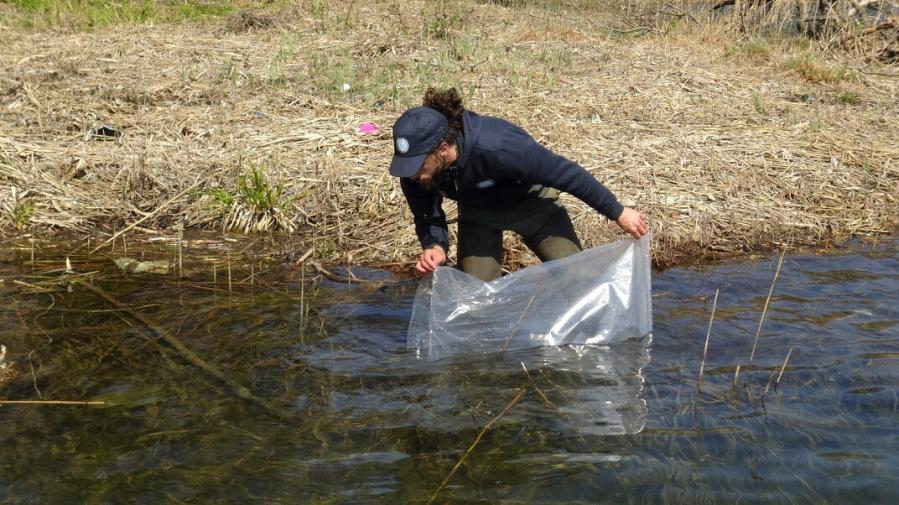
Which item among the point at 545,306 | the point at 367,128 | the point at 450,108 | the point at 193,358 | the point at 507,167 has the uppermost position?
the point at 450,108

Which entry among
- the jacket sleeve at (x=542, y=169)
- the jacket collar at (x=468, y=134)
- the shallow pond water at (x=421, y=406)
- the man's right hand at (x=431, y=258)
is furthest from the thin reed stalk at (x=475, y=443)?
the jacket collar at (x=468, y=134)

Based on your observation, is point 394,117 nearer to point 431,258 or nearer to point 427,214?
point 427,214

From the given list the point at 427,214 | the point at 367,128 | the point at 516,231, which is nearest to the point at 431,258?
the point at 427,214

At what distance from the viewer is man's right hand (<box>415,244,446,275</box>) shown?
4.02 metres

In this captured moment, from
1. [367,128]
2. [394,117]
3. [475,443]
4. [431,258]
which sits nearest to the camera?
[475,443]

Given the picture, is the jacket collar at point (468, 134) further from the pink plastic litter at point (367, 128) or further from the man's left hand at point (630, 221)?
the pink plastic litter at point (367, 128)

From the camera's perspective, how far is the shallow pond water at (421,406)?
10.5ft

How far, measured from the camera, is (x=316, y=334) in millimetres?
4727

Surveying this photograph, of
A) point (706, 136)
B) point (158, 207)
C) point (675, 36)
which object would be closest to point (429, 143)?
point (158, 207)

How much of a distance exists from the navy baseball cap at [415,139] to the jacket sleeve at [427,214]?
41 centimetres

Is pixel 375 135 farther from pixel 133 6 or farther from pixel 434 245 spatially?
pixel 133 6

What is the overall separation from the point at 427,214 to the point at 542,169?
0.62 m

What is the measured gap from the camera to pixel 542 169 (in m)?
3.75

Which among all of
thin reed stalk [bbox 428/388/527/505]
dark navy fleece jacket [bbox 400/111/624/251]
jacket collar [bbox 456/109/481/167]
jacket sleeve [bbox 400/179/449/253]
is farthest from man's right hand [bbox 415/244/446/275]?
thin reed stalk [bbox 428/388/527/505]
